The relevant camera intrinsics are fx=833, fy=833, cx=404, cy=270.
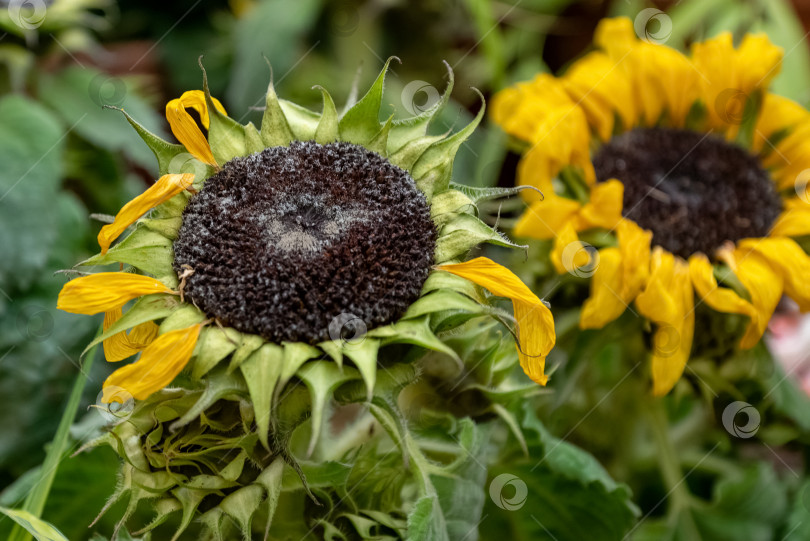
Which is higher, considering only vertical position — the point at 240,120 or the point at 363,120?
the point at 363,120

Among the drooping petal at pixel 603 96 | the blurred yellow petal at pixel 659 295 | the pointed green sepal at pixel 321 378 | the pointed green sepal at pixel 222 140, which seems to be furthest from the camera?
the drooping petal at pixel 603 96

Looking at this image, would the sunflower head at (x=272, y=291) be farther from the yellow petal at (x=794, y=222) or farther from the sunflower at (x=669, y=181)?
the yellow petal at (x=794, y=222)

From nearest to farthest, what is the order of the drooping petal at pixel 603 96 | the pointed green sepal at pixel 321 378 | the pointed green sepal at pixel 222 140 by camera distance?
the pointed green sepal at pixel 321 378
the pointed green sepal at pixel 222 140
the drooping petal at pixel 603 96

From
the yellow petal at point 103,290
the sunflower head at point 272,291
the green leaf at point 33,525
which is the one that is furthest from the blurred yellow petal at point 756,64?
the green leaf at point 33,525

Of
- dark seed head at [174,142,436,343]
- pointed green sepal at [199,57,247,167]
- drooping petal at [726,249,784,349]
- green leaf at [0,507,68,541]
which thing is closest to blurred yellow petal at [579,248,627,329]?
drooping petal at [726,249,784,349]

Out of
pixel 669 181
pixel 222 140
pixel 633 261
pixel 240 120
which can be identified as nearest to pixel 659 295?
pixel 633 261

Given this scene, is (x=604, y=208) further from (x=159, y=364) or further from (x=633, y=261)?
(x=159, y=364)

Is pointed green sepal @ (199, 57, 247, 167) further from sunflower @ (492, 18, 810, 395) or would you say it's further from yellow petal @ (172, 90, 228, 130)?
sunflower @ (492, 18, 810, 395)
